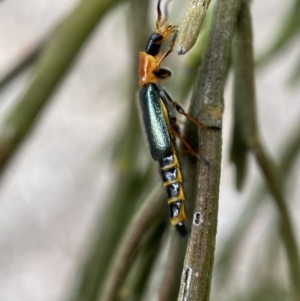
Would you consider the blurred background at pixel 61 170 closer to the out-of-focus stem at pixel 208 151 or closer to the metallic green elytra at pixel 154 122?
the metallic green elytra at pixel 154 122

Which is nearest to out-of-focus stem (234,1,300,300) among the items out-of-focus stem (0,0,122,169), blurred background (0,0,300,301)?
out-of-focus stem (0,0,122,169)

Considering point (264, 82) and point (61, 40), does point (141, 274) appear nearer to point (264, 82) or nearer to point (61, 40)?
point (61, 40)

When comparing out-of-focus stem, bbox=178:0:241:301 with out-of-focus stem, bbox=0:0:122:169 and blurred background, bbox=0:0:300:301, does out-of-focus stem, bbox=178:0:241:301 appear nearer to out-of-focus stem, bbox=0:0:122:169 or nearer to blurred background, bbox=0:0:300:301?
out-of-focus stem, bbox=0:0:122:169

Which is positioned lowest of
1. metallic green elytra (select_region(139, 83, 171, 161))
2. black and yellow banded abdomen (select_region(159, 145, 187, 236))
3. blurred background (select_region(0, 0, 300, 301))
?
black and yellow banded abdomen (select_region(159, 145, 187, 236))

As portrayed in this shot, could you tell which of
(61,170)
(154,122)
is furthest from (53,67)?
(61,170)

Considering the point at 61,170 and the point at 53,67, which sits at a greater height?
the point at 61,170

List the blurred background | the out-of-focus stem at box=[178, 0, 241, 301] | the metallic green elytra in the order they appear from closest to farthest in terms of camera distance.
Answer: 1. the out-of-focus stem at box=[178, 0, 241, 301]
2. the metallic green elytra
3. the blurred background

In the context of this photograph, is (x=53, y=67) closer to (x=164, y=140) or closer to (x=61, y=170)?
(x=164, y=140)

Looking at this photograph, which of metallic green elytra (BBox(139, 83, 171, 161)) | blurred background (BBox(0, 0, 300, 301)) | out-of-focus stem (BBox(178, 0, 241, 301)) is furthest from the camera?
blurred background (BBox(0, 0, 300, 301))

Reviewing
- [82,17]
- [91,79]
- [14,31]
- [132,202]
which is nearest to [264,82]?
[91,79]

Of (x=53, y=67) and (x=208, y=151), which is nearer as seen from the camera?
(x=208, y=151)

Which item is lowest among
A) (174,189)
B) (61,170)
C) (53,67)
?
(174,189)
